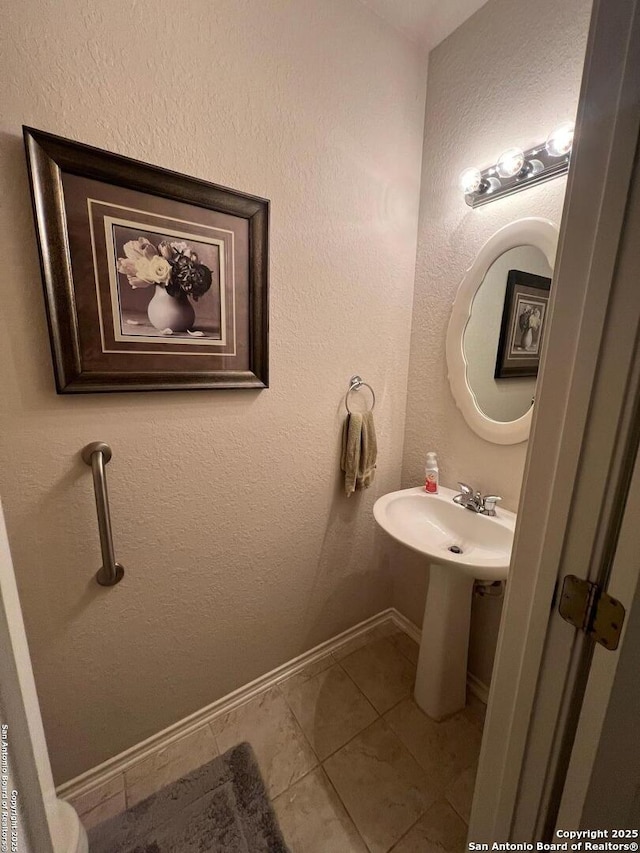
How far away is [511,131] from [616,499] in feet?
4.30

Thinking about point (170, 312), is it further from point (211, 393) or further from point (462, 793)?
point (462, 793)

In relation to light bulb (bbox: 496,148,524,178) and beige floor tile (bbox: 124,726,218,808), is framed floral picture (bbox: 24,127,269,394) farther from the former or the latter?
beige floor tile (bbox: 124,726,218,808)

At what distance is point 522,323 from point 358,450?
77 centimetres

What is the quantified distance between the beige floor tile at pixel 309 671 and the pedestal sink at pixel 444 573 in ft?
1.36

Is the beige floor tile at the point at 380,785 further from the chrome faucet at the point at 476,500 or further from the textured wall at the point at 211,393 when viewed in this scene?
the chrome faucet at the point at 476,500

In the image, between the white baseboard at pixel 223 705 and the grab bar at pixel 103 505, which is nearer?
the grab bar at pixel 103 505

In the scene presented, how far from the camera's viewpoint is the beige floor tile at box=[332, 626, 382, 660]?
1.57 m

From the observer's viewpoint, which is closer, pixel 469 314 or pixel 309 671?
pixel 469 314

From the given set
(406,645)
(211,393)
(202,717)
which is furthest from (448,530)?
(202,717)

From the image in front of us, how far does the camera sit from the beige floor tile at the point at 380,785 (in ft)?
3.22

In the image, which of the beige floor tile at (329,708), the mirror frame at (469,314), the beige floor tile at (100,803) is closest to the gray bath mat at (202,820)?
the beige floor tile at (100,803)

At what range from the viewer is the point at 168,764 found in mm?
1132

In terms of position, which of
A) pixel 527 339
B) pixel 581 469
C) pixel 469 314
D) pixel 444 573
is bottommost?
pixel 444 573

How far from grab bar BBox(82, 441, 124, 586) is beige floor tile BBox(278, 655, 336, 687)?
0.94 meters
